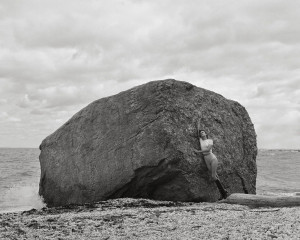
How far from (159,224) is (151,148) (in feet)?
12.9

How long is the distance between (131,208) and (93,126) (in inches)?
146

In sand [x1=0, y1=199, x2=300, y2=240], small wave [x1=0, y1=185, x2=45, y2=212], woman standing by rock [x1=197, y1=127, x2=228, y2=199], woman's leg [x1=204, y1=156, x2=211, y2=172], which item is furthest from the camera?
small wave [x1=0, y1=185, x2=45, y2=212]

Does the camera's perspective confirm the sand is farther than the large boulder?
No

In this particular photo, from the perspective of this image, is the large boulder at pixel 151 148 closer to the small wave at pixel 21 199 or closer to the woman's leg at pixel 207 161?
the woman's leg at pixel 207 161

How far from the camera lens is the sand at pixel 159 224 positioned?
6504 mm

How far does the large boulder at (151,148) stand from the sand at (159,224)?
2.02m

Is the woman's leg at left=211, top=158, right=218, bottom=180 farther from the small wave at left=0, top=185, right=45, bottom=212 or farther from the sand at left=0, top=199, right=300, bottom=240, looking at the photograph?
the small wave at left=0, top=185, right=45, bottom=212

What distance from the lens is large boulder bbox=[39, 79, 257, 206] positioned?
1134 centimetres

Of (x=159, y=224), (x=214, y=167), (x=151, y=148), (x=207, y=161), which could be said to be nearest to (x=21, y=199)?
(x=151, y=148)

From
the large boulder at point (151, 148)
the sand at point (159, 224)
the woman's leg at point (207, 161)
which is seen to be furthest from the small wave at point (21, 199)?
the woman's leg at point (207, 161)

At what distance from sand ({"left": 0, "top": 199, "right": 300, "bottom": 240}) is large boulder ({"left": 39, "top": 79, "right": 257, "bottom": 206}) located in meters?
2.02

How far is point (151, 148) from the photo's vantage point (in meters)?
11.2

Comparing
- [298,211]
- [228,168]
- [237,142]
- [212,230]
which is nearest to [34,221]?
[212,230]

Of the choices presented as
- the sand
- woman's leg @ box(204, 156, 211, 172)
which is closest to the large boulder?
woman's leg @ box(204, 156, 211, 172)
